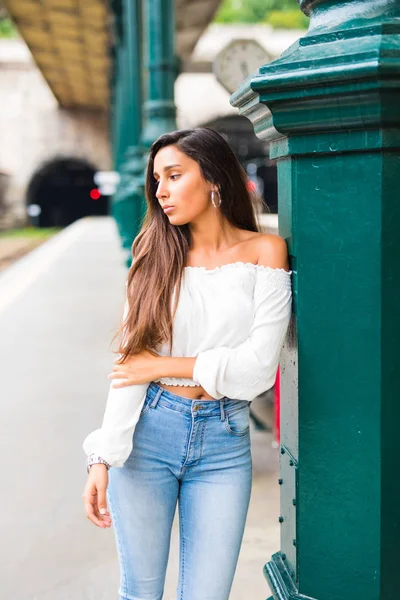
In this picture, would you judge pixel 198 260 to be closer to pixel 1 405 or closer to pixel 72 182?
pixel 1 405

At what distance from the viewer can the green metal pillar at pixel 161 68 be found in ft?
20.0

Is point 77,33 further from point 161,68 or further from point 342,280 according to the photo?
point 342,280

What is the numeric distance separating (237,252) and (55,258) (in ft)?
43.6

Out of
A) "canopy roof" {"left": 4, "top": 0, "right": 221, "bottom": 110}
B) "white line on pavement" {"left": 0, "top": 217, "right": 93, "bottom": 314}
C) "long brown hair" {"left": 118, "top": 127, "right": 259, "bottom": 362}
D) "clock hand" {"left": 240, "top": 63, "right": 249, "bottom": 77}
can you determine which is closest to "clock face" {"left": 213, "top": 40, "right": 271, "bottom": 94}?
"clock hand" {"left": 240, "top": 63, "right": 249, "bottom": 77}

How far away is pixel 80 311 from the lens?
8.52m

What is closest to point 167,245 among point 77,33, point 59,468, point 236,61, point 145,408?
point 145,408

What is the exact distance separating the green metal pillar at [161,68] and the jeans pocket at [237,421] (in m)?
4.57

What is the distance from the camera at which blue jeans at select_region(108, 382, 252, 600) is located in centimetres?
175

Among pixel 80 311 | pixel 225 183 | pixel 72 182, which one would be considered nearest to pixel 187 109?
pixel 72 182

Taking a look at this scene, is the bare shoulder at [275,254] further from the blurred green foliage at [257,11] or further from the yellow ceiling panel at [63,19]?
the blurred green foliage at [257,11]

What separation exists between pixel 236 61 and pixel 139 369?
5.99m

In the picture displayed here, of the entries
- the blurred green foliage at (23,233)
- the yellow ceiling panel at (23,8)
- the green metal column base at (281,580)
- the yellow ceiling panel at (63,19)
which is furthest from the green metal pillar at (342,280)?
the blurred green foliage at (23,233)

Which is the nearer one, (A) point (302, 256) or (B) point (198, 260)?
(A) point (302, 256)

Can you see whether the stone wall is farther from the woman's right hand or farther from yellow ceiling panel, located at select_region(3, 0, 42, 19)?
the woman's right hand
